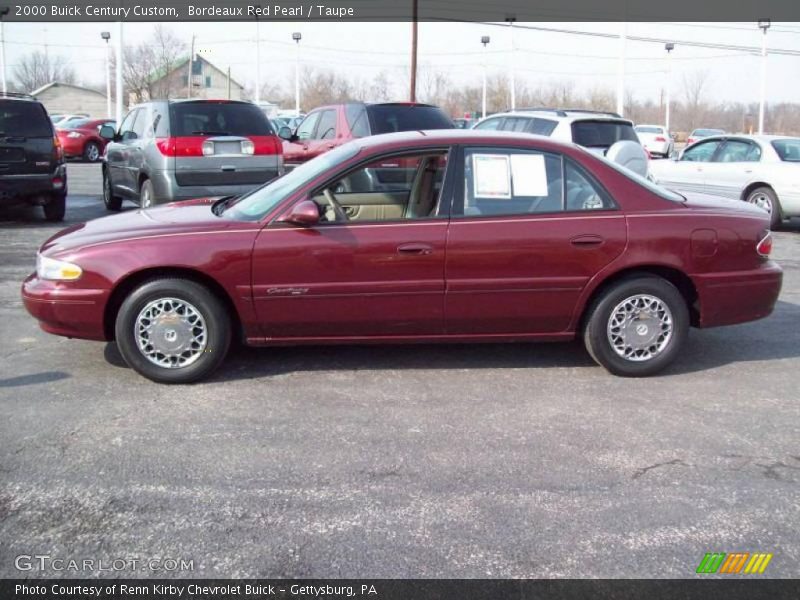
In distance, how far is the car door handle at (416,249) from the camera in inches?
198

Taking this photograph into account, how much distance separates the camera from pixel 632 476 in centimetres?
383

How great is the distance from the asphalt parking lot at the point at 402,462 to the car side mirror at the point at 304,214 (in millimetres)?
1019

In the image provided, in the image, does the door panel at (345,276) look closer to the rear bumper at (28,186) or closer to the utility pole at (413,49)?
the rear bumper at (28,186)

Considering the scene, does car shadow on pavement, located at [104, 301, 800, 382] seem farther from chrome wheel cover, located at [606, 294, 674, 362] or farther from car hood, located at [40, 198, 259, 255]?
car hood, located at [40, 198, 259, 255]

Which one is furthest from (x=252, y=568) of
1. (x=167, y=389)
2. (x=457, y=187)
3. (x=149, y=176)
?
(x=149, y=176)

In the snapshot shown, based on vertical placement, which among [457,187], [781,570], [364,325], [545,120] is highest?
[545,120]

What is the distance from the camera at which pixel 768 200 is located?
1245cm

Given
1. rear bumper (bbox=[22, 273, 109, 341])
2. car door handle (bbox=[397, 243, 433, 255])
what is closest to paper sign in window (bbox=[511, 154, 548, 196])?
car door handle (bbox=[397, 243, 433, 255])

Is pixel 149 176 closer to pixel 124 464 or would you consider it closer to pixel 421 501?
pixel 124 464

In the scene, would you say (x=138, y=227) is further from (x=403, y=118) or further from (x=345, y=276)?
(x=403, y=118)

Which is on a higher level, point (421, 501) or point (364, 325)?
point (364, 325)

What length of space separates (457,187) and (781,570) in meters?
3.00

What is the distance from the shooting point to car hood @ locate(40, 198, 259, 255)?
5.04 m

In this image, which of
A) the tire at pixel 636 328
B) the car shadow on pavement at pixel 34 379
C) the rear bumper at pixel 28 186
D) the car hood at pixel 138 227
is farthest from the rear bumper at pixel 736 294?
the rear bumper at pixel 28 186
